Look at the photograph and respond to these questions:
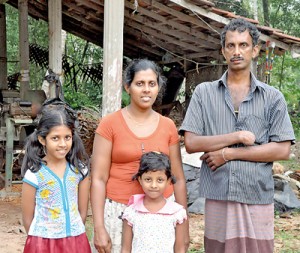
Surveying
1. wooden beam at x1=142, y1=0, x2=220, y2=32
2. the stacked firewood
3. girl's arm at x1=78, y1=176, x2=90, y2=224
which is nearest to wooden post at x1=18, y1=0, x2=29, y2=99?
the stacked firewood

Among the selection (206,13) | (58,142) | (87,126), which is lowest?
(58,142)

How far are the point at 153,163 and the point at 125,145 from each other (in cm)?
19

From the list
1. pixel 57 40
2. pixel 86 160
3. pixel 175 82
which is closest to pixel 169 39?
pixel 175 82

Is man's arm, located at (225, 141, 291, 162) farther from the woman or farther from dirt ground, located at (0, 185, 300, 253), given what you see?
dirt ground, located at (0, 185, 300, 253)

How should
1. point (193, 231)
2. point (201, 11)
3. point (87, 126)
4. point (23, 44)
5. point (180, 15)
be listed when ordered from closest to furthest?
point (193, 231)
point (201, 11)
point (180, 15)
point (87, 126)
point (23, 44)

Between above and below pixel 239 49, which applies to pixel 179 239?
below

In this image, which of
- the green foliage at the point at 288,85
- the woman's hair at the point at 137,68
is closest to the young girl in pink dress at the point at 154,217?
the woman's hair at the point at 137,68

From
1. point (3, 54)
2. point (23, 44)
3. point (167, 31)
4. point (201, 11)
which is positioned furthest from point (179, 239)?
point (3, 54)

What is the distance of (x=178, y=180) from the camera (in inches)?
103

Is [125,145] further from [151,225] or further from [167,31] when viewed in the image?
[167,31]

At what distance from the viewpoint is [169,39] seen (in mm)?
8539

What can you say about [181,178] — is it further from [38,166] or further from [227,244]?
[38,166]

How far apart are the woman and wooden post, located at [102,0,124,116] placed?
2333 mm

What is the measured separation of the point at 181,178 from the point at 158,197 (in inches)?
8.4
